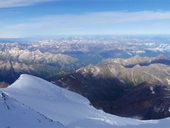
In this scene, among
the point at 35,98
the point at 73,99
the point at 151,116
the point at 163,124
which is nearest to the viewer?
the point at 163,124

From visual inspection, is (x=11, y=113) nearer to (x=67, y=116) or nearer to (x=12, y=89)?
(x=67, y=116)

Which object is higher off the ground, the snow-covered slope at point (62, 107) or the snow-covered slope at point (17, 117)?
the snow-covered slope at point (17, 117)

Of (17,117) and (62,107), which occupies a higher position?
(17,117)

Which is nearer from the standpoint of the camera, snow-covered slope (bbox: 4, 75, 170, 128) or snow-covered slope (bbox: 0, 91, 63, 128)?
snow-covered slope (bbox: 0, 91, 63, 128)

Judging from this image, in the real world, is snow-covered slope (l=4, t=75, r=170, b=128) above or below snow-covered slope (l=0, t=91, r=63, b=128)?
below

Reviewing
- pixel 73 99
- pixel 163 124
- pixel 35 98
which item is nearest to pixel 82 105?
pixel 73 99
